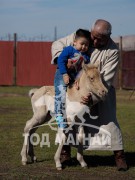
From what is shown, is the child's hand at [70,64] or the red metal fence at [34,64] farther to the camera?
the red metal fence at [34,64]

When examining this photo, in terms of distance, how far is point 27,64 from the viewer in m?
28.3

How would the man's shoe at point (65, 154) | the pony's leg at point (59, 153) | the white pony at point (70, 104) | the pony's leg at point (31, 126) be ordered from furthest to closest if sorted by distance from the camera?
the man's shoe at point (65, 154), the pony's leg at point (31, 126), the pony's leg at point (59, 153), the white pony at point (70, 104)

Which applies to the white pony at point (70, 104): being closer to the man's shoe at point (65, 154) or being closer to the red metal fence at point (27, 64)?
the man's shoe at point (65, 154)

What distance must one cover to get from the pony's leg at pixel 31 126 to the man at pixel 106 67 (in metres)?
0.52

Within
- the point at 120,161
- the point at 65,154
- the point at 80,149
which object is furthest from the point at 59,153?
the point at 120,161

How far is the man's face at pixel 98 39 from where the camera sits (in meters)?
8.07

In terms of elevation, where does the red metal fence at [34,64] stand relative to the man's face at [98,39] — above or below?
below

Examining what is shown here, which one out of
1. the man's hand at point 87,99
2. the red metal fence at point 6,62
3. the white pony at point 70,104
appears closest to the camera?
the white pony at point 70,104

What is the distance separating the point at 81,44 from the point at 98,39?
0.95 feet

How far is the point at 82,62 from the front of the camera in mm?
8055

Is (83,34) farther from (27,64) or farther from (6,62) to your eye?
(6,62)

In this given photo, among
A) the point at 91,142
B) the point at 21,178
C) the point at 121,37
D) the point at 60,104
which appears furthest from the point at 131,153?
the point at 121,37

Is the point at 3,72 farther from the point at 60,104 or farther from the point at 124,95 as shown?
the point at 60,104

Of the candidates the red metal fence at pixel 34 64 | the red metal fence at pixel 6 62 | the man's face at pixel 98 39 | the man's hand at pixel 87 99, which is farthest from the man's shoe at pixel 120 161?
the red metal fence at pixel 6 62
